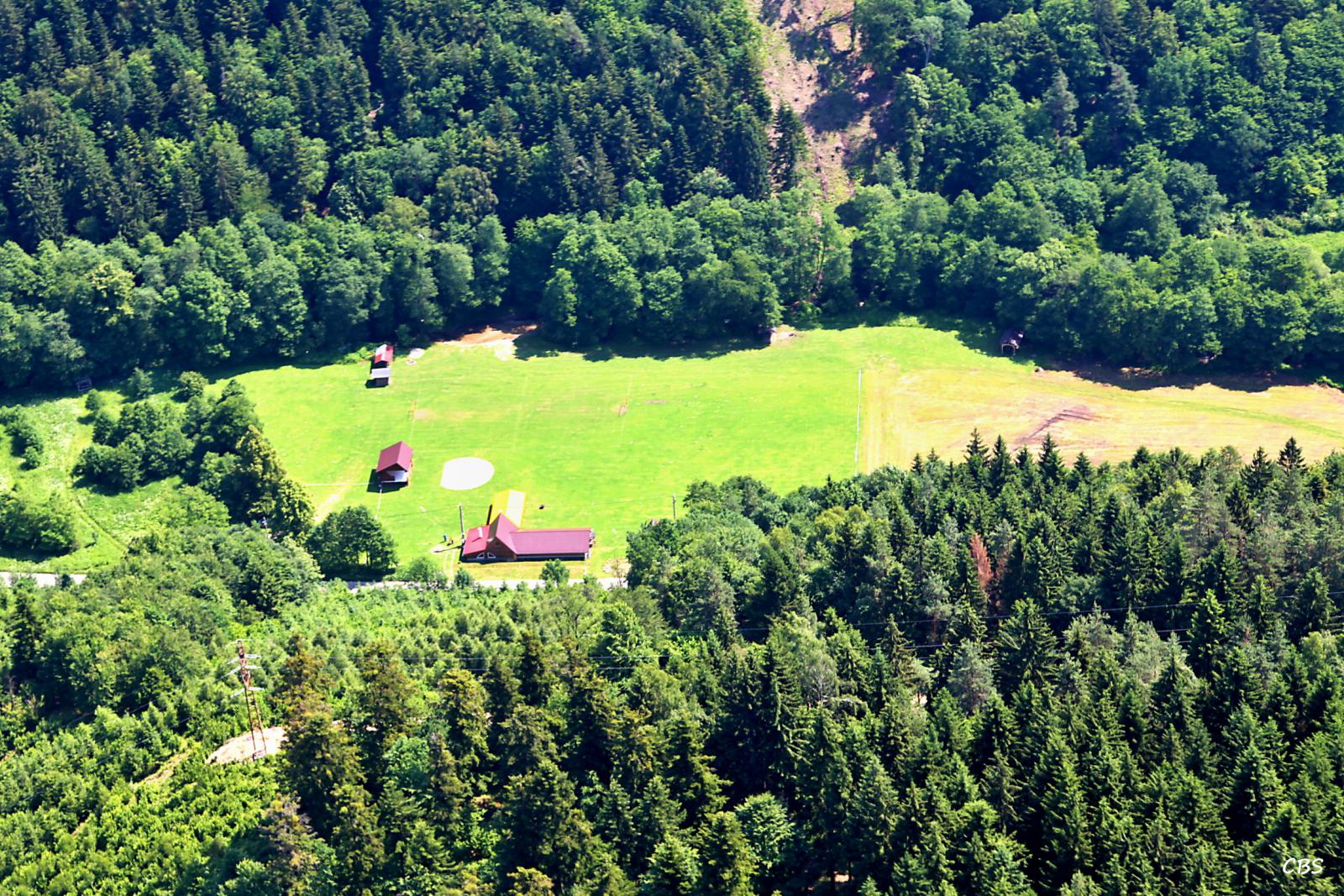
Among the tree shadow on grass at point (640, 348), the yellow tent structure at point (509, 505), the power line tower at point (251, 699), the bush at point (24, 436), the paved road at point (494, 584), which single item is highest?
the power line tower at point (251, 699)

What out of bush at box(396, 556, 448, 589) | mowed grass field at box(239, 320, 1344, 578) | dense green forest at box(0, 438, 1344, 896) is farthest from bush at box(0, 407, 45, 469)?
bush at box(396, 556, 448, 589)

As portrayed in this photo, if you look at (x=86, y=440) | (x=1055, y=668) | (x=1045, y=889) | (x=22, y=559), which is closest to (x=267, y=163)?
(x=86, y=440)

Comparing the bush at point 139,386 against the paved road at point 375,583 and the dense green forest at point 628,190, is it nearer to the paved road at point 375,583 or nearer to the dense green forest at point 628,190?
the dense green forest at point 628,190

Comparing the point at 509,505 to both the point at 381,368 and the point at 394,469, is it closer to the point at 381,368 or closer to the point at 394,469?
the point at 394,469

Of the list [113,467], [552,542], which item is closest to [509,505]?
[552,542]

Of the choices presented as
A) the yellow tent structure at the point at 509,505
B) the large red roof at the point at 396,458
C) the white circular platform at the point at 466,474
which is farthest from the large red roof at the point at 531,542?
the large red roof at the point at 396,458

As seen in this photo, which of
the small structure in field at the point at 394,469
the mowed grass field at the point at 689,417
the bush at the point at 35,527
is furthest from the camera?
the small structure in field at the point at 394,469

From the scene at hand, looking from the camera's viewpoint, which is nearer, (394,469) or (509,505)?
(509,505)
